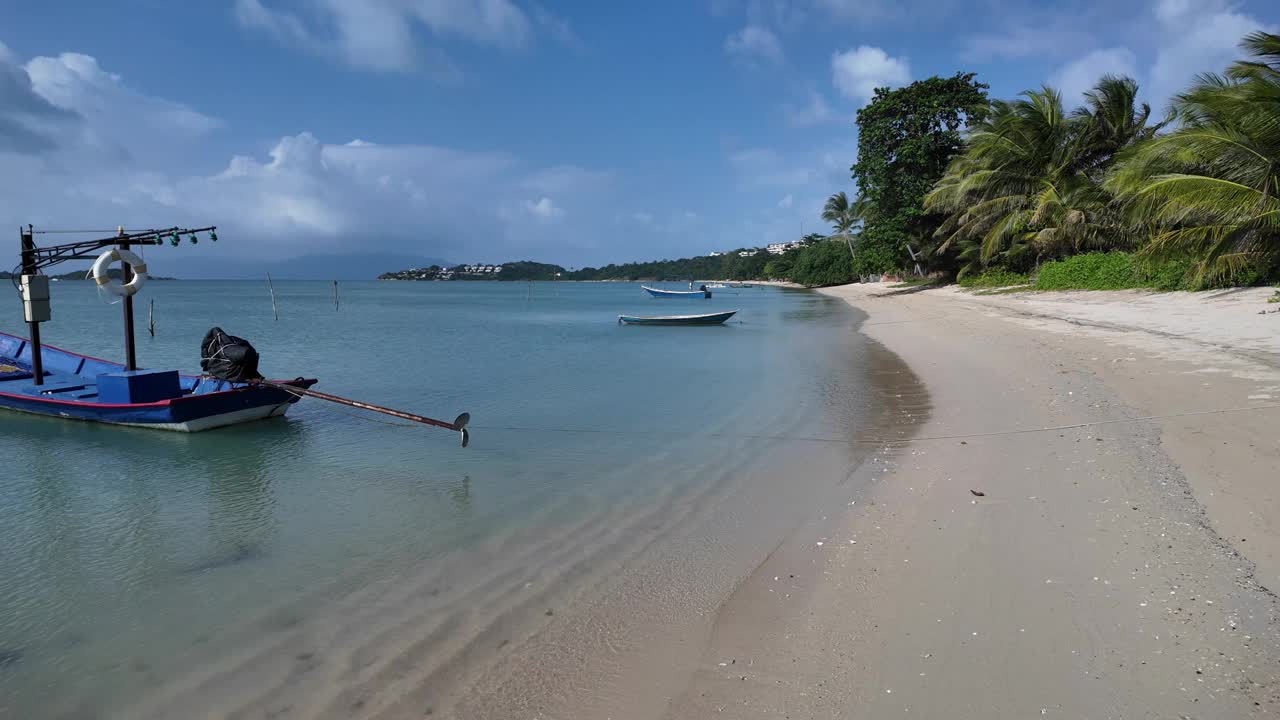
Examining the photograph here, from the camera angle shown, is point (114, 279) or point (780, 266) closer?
point (114, 279)

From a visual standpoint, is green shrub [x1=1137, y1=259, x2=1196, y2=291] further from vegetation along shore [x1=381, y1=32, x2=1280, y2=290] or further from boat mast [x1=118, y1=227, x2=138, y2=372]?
boat mast [x1=118, y1=227, x2=138, y2=372]

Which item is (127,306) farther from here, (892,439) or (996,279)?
(996,279)

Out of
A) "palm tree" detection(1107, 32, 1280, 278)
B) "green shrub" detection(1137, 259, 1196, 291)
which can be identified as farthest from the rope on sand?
"green shrub" detection(1137, 259, 1196, 291)

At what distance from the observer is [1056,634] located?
352cm

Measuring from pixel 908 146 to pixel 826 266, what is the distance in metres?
49.3

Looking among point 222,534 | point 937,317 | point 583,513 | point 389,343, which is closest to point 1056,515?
point 583,513

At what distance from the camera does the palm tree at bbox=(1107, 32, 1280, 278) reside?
1454 centimetres

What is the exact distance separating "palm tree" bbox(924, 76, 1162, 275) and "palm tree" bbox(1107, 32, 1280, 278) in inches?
342

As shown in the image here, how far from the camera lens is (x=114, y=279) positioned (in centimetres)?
1071

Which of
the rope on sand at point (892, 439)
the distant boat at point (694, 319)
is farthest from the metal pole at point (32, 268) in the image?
the distant boat at point (694, 319)

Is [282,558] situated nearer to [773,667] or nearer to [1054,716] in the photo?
[773,667]

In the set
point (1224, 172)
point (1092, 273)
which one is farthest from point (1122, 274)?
point (1224, 172)

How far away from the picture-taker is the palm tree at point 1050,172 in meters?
27.2

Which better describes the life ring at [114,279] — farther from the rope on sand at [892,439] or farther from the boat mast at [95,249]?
the rope on sand at [892,439]
